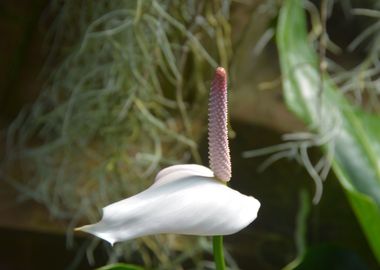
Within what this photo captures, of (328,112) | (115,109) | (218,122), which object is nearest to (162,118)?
(115,109)

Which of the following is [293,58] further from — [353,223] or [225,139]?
[225,139]

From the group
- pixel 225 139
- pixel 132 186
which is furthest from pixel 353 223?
pixel 225 139

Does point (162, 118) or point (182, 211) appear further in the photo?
point (162, 118)

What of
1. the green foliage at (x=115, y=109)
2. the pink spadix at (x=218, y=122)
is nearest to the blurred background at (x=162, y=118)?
the green foliage at (x=115, y=109)

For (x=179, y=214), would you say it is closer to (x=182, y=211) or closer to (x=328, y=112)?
(x=182, y=211)

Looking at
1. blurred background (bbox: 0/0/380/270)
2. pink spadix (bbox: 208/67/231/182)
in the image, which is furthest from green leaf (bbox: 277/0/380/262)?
pink spadix (bbox: 208/67/231/182)

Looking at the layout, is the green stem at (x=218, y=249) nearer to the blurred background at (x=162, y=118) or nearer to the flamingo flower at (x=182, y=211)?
the flamingo flower at (x=182, y=211)

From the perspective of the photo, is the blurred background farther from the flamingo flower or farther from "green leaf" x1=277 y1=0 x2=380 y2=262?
the flamingo flower
